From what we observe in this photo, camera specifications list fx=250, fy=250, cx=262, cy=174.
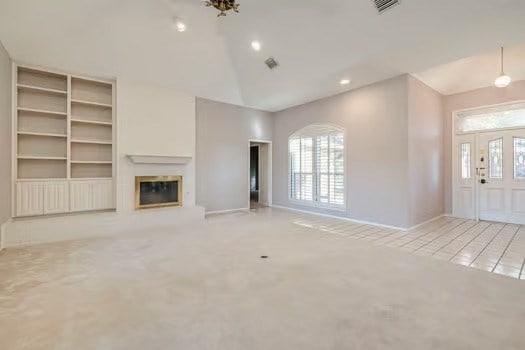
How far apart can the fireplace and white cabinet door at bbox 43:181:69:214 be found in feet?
3.98

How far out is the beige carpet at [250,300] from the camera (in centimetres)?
176

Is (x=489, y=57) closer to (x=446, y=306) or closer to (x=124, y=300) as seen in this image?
(x=446, y=306)

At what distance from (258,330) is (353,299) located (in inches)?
38.6

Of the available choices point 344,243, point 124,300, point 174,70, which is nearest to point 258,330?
point 124,300

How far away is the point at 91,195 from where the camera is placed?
506cm

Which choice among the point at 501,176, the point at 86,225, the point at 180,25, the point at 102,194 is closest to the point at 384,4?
the point at 180,25

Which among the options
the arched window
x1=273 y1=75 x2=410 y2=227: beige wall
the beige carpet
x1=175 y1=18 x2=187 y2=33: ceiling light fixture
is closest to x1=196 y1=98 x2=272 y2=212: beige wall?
the arched window

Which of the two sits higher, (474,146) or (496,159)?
(474,146)

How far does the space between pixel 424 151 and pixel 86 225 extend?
674 cm

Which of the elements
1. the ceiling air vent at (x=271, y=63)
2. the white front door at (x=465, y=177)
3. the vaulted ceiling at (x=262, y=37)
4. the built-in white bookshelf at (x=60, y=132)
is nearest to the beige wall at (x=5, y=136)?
the built-in white bookshelf at (x=60, y=132)

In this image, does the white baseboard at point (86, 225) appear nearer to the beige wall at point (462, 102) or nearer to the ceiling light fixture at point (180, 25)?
the ceiling light fixture at point (180, 25)

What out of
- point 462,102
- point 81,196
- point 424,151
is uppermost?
point 462,102

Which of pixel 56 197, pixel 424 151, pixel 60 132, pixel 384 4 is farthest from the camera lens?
pixel 424 151

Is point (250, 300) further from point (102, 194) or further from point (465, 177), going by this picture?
point (465, 177)
